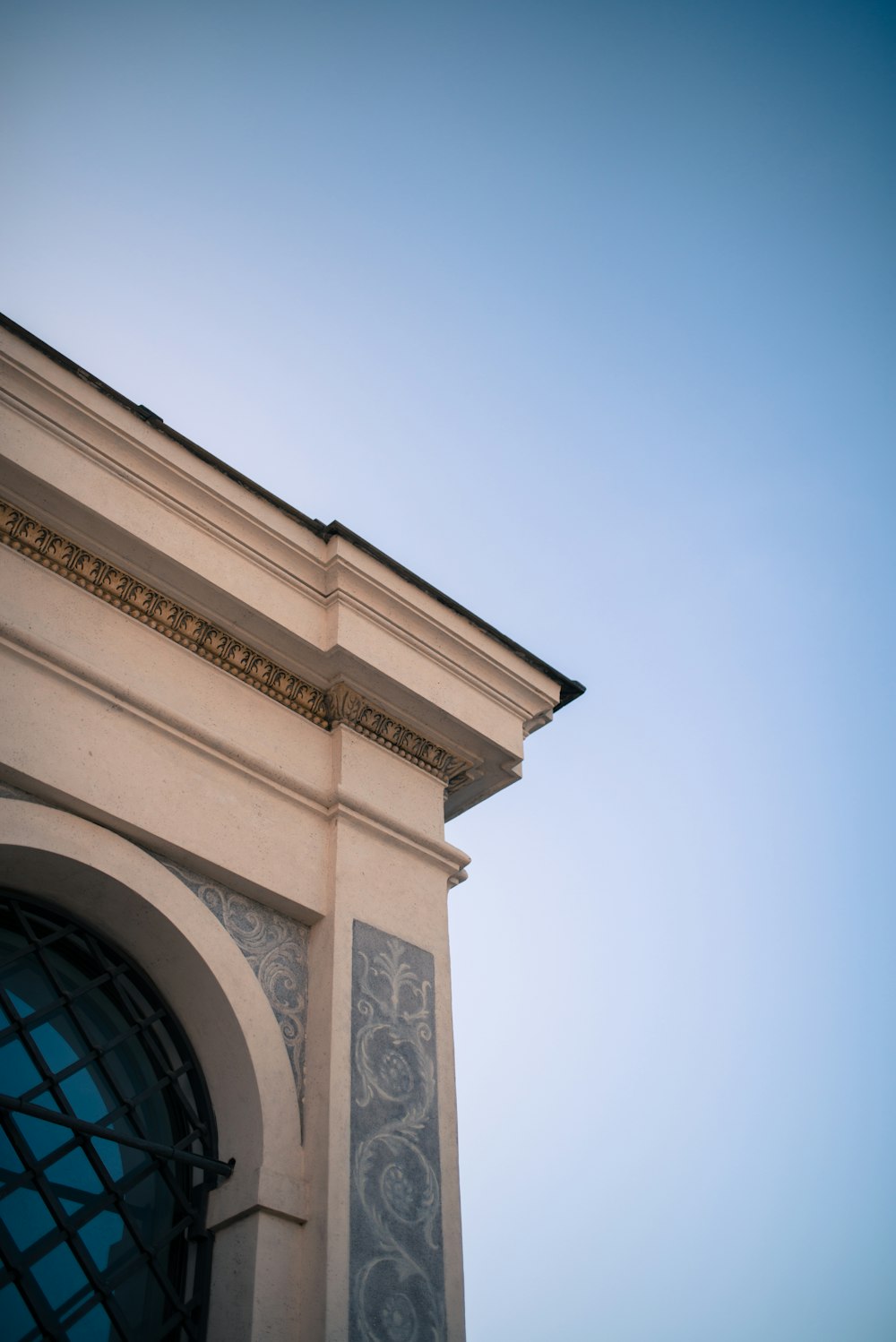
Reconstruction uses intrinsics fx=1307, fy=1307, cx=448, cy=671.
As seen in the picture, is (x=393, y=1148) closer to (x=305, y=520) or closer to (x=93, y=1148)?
(x=93, y=1148)

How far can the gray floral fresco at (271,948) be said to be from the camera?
517 centimetres

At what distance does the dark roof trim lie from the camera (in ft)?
18.2

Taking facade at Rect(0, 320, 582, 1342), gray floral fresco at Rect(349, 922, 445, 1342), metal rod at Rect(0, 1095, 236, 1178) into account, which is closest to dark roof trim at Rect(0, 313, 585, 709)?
facade at Rect(0, 320, 582, 1342)

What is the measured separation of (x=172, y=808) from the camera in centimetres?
527

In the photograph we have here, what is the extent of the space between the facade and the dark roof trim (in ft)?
0.06

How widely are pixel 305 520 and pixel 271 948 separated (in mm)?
2081

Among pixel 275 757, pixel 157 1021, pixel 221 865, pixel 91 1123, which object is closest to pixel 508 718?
pixel 275 757

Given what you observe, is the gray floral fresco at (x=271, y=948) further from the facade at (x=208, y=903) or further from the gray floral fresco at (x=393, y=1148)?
the gray floral fresco at (x=393, y=1148)

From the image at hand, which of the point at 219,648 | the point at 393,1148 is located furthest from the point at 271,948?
the point at 219,648

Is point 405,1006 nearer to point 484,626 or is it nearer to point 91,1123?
point 91,1123

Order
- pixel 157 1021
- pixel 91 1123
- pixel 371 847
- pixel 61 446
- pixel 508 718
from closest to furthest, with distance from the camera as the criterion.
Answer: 1. pixel 91 1123
2. pixel 157 1021
3. pixel 61 446
4. pixel 371 847
5. pixel 508 718

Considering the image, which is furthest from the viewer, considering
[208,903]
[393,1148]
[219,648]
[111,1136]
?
[219,648]

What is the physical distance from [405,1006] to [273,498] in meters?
2.43

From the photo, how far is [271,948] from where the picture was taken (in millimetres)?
5352
